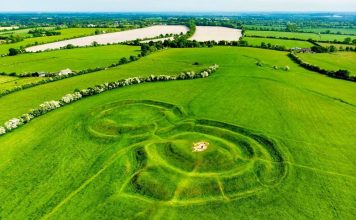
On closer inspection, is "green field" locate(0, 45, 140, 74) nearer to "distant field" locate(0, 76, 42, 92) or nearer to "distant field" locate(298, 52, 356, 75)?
"distant field" locate(0, 76, 42, 92)

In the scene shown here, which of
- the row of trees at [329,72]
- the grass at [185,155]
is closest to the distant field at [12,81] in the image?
the grass at [185,155]

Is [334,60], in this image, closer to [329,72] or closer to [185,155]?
[329,72]

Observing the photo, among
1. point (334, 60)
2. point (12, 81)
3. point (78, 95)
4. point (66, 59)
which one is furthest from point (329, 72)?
point (66, 59)

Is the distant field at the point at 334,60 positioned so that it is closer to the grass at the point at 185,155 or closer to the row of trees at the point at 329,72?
the row of trees at the point at 329,72

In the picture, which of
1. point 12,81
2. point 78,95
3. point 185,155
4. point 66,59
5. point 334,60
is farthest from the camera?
point 66,59

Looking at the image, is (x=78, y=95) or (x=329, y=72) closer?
(x=78, y=95)

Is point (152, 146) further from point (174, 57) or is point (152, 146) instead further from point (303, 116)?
point (174, 57)
